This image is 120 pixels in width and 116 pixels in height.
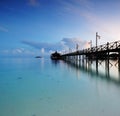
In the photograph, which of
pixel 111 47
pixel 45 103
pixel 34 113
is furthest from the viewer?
pixel 111 47

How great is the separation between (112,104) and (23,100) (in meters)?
4.44

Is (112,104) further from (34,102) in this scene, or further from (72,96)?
(34,102)

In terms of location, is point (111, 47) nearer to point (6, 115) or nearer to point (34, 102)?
point (34, 102)

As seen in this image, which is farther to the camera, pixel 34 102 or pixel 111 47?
pixel 111 47

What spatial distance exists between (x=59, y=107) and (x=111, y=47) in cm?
1504

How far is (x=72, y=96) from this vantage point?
31.9 feet

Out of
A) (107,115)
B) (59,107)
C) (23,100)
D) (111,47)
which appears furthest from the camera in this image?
(111,47)

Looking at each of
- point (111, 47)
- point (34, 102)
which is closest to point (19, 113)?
point (34, 102)

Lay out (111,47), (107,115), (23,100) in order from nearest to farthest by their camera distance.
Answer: (107,115) < (23,100) < (111,47)

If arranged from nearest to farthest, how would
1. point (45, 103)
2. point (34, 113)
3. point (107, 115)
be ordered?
point (107, 115), point (34, 113), point (45, 103)

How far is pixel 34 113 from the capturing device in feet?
23.3

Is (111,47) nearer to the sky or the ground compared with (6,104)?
nearer to the sky

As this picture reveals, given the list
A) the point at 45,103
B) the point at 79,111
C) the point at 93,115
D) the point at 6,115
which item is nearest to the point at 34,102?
the point at 45,103

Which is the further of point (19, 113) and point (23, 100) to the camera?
point (23, 100)
